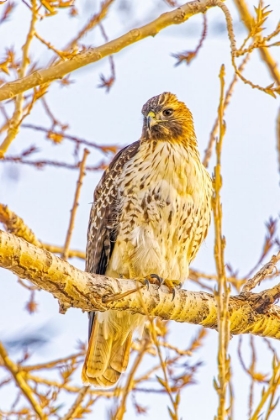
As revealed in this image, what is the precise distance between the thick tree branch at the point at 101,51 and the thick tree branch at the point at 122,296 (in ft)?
2.19

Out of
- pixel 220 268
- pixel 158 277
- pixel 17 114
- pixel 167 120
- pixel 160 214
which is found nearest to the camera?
pixel 220 268

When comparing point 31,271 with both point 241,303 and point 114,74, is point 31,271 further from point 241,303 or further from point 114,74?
point 114,74

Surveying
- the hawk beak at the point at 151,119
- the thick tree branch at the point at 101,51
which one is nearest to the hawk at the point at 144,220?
the hawk beak at the point at 151,119

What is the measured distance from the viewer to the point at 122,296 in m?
3.90

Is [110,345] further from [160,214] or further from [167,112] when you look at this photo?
[167,112]

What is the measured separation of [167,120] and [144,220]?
1.05 meters

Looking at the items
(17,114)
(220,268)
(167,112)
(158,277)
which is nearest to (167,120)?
(167,112)

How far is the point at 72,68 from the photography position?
3443 millimetres

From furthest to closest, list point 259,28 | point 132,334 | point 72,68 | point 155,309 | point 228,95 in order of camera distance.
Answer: point 132,334 → point 228,95 → point 155,309 → point 259,28 → point 72,68

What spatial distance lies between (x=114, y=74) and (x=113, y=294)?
5.77 ft

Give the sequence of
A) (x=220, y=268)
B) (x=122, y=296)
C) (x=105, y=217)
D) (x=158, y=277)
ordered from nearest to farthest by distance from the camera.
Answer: (x=220, y=268), (x=122, y=296), (x=158, y=277), (x=105, y=217)

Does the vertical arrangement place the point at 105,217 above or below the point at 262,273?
above

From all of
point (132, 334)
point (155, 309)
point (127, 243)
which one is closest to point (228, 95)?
point (127, 243)

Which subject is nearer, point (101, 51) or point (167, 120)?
point (101, 51)
